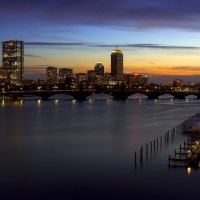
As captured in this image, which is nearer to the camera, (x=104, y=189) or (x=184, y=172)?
(x=104, y=189)

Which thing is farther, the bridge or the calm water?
the bridge

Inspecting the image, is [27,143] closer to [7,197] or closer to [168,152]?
[168,152]

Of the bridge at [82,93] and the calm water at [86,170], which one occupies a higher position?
the bridge at [82,93]

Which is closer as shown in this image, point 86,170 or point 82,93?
point 86,170

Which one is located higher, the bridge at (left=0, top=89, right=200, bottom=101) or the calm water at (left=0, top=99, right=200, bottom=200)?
the bridge at (left=0, top=89, right=200, bottom=101)

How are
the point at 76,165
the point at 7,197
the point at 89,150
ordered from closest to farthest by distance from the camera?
1. the point at 7,197
2. the point at 76,165
3. the point at 89,150

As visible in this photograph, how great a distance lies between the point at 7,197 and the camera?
71.9ft

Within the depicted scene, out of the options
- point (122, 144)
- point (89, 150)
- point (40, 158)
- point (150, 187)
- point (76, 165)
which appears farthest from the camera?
point (122, 144)

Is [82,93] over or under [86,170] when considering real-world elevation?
over

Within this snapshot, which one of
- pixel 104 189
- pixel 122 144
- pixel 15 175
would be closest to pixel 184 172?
pixel 104 189

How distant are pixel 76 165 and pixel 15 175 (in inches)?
160

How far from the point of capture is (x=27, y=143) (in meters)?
39.6

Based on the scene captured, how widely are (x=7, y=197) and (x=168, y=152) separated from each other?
45.3ft

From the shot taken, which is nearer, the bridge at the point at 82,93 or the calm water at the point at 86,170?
the calm water at the point at 86,170
